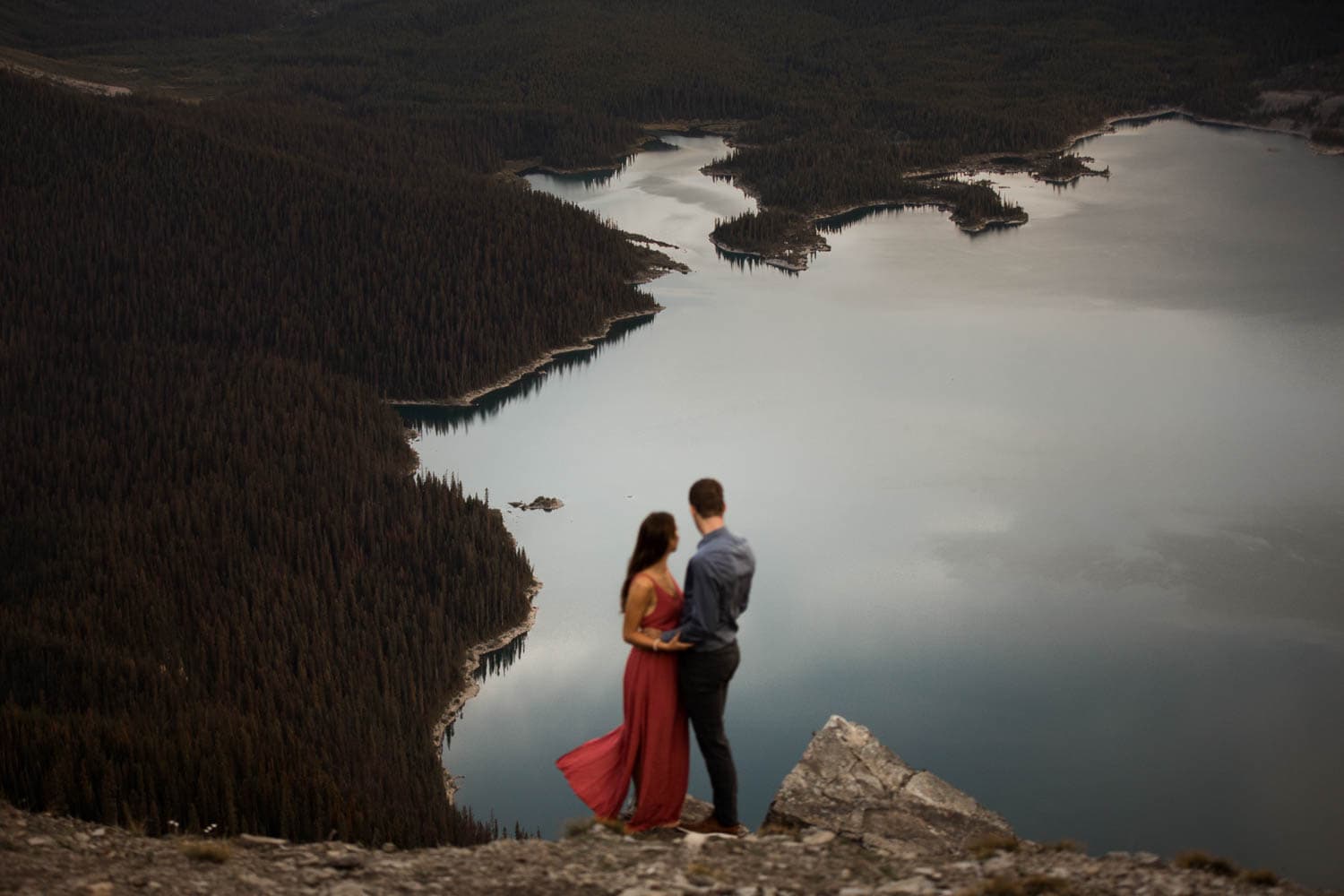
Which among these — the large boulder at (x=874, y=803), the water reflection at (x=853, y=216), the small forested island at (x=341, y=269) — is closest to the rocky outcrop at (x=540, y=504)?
the small forested island at (x=341, y=269)

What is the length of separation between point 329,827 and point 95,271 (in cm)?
3949

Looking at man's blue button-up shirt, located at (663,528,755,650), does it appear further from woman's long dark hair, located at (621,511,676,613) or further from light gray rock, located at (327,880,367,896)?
light gray rock, located at (327,880,367,896)

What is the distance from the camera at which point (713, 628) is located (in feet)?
51.1

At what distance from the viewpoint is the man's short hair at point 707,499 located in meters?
15.1

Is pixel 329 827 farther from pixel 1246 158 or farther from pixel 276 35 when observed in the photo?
pixel 276 35

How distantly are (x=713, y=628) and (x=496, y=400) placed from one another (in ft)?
128

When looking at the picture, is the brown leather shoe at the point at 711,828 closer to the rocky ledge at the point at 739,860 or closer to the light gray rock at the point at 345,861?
the rocky ledge at the point at 739,860

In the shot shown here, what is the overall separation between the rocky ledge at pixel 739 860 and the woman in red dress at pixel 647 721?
39cm

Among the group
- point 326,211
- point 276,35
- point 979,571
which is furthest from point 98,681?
point 276,35

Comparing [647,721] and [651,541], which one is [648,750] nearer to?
[647,721]

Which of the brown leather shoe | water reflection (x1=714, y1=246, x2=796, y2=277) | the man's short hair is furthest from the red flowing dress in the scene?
water reflection (x1=714, y1=246, x2=796, y2=277)

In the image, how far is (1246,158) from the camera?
8725 cm

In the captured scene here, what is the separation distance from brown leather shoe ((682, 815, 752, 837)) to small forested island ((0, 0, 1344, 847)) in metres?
8.12

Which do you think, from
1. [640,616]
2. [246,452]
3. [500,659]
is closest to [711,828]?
[640,616]
